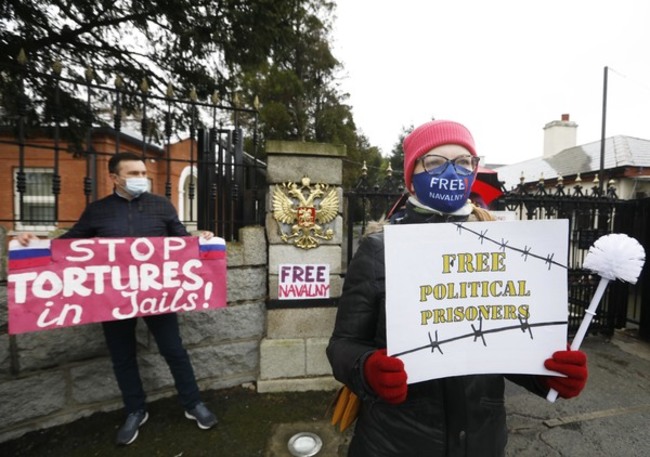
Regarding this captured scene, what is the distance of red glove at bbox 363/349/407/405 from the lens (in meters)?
1.10

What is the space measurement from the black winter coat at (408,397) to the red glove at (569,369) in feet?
0.43

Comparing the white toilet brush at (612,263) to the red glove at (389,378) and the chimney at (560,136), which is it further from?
the chimney at (560,136)

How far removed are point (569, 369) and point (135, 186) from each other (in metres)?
2.78

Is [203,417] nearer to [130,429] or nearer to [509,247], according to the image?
[130,429]

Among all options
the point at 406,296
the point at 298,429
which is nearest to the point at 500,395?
the point at 406,296

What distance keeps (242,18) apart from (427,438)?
5163mm

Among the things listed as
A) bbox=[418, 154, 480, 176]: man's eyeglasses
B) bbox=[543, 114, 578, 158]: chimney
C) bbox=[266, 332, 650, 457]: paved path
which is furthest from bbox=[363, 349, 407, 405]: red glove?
bbox=[543, 114, 578, 158]: chimney

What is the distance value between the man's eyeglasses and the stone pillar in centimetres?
222

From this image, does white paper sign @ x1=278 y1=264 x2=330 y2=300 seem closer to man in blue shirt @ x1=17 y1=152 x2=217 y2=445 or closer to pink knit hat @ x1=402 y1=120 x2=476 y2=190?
man in blue shirt @ x1=17 y1=152 x2=217 y2=445

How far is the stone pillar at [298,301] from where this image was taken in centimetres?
355

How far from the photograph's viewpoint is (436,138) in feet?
4.71

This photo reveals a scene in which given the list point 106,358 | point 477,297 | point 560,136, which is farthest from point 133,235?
point 560,136

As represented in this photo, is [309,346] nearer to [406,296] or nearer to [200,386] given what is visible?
[200,386]

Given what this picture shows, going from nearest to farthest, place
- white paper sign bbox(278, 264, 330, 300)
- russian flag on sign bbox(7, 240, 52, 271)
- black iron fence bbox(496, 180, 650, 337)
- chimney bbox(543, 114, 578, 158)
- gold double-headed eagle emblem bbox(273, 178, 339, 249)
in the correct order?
1. russian flag on sign bbox(7, 240, 52, 271)
2. gold double-headed eagle emblem bbox(273, 178, 339, 249)
3. white paper sign bbox(278, 264, 330, 300)
4. black iron fence bbox(496, 180, 650, 337)
5. chimney bbox(543, 114, 578, 158)
